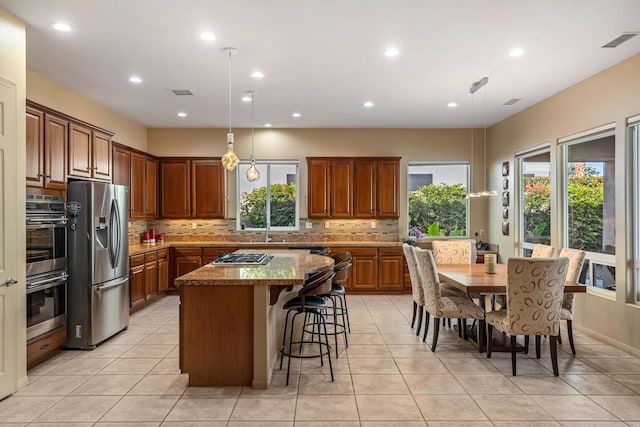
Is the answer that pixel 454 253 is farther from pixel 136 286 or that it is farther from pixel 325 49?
pixel 136 286

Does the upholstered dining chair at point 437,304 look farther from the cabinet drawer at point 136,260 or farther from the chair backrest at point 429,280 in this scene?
the cabinet drawer at point 136,260

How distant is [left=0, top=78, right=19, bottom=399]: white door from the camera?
3.18 meters

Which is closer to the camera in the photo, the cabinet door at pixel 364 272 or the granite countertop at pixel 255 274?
the granite countertop at pixel 255 274

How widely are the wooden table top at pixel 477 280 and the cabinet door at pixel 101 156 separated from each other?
3905 mm

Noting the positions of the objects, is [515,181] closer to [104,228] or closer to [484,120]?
[484,120]

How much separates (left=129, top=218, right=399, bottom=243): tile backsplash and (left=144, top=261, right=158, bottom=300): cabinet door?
131 cm

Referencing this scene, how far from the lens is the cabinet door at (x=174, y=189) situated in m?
7.48

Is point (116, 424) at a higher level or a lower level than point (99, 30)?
lower

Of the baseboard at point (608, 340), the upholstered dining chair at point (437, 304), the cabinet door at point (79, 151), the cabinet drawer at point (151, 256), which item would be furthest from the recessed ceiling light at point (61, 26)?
the baseboard at point (608, 340)

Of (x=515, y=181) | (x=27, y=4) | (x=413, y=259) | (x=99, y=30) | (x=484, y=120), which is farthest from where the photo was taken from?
(x=484, y=120)

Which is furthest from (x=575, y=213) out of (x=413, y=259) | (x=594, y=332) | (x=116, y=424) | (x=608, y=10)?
(x=116, y=424)

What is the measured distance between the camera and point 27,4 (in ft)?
10.4

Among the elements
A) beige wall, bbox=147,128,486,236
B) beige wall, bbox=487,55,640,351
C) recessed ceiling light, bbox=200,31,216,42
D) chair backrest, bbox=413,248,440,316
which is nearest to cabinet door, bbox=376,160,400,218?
beige wall, bbox=147,128,486,236

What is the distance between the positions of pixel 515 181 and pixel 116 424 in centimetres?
603
